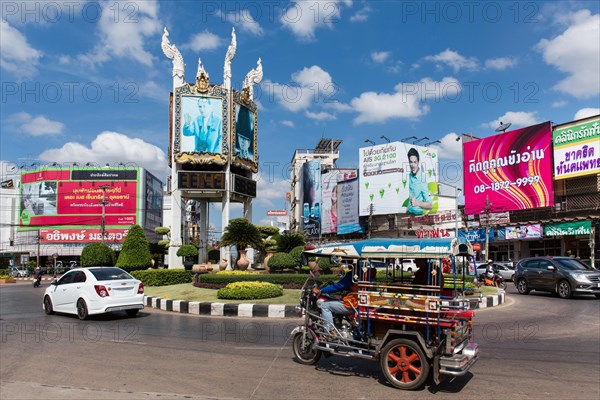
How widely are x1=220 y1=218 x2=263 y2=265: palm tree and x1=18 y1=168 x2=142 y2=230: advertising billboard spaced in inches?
1956

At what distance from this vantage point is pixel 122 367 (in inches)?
278

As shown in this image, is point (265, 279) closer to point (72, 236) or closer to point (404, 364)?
point (404, 364)

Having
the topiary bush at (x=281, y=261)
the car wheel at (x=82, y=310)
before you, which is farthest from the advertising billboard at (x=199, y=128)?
the car wheel at (x=82, y=310)

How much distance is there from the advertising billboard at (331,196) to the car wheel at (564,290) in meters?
55.5

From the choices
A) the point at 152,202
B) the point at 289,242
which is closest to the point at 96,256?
A: the point at 289,242

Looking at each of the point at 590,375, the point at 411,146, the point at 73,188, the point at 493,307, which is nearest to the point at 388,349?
the point at 590,375

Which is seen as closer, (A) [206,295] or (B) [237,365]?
(B) [237,365]

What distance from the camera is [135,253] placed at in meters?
24.7

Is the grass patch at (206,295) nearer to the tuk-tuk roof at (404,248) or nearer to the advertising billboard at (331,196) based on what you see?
the tuk-tuk roof at (404,248)

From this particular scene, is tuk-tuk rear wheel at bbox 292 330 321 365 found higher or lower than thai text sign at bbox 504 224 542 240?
lower

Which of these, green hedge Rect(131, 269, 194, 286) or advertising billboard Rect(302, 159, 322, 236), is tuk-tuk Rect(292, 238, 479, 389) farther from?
advertising billboard Rect(302, 159, 322, 236)

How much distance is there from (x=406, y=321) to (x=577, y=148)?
1562 inches

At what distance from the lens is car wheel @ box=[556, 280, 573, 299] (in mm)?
Result: 17359

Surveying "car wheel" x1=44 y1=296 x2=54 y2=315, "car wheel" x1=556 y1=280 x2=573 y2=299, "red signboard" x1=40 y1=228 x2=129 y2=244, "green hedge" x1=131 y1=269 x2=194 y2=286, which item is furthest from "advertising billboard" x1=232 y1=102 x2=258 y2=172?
"red signboard" x1=40 y1=228 x2=129 y2=244
